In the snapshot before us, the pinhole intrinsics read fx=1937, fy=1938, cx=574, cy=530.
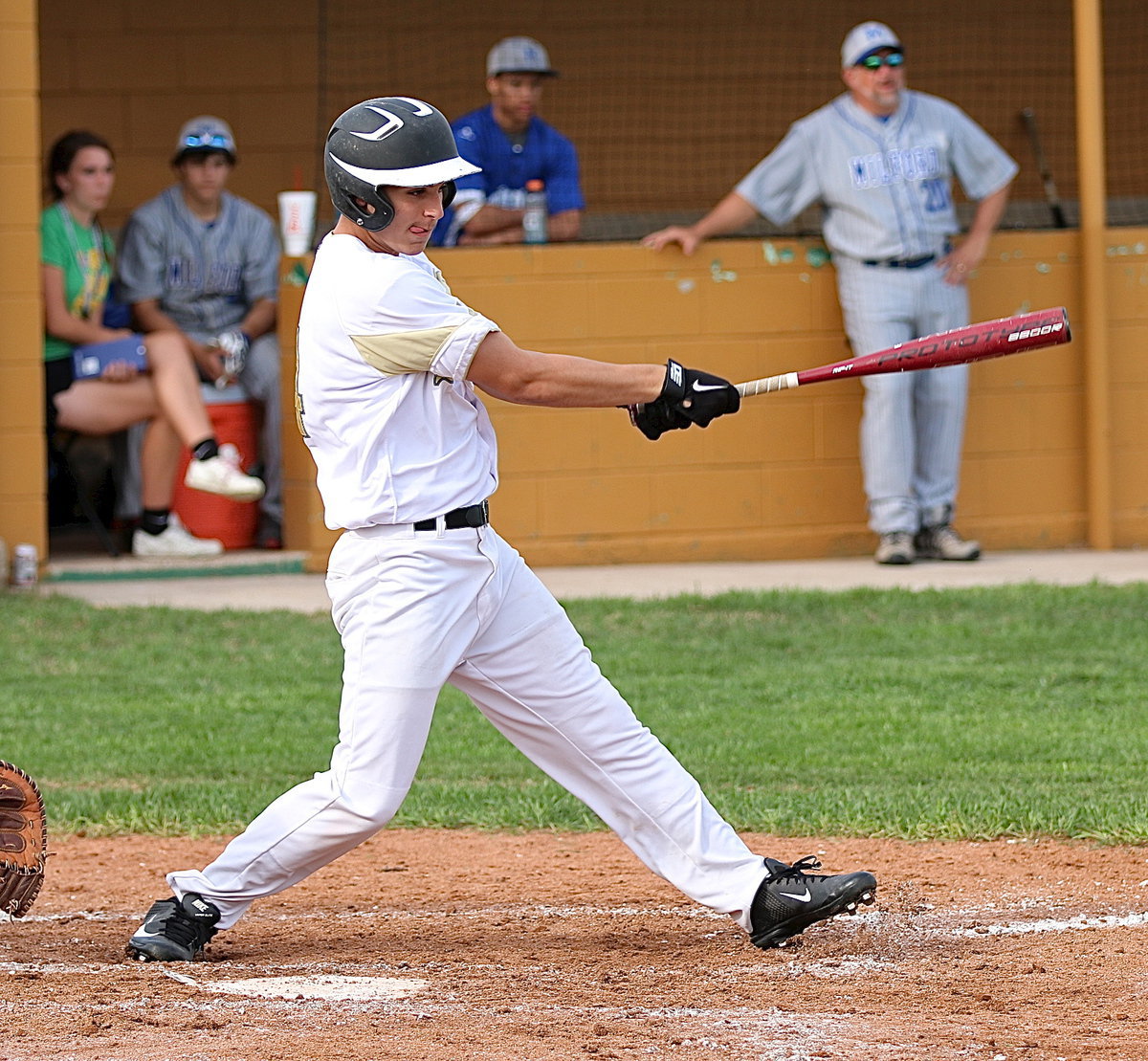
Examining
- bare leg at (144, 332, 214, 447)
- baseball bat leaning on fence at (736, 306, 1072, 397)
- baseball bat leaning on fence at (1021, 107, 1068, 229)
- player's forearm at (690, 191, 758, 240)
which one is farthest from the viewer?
baseball bat leaning on fence at (1021, 107, 1068, 229)

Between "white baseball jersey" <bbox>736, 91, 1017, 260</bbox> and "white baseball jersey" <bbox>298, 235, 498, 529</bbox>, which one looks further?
"white baseball jersey" <bbox>736, 91, 1017, 260</bbox>

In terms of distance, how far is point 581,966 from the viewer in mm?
4082

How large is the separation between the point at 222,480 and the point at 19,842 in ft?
14.9

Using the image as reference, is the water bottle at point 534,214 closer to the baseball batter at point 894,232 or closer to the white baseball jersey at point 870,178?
the baseball batter at point 894,232

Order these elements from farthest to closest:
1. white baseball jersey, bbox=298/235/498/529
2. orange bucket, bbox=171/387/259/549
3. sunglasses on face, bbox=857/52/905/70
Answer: orange bucket, bbox=171/387/259/549 → sunglasses on face, bbox=857/52/905/70 → white baseball jersey, bbox=298/235/498/529

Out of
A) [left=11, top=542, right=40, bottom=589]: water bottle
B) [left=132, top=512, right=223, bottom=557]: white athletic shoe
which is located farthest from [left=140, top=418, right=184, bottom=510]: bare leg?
[left=11, top=542, right=40, bottom=589]: water bottle

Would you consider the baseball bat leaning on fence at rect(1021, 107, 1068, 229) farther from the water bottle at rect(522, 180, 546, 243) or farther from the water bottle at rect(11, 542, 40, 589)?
the water bottle at rect(11, 542, 40, 589)

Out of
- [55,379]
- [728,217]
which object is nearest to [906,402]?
[728,217]

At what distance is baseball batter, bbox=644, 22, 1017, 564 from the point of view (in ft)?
29.9

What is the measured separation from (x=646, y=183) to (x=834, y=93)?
1.37 m

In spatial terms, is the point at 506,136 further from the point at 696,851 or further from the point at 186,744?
the point at 696,851

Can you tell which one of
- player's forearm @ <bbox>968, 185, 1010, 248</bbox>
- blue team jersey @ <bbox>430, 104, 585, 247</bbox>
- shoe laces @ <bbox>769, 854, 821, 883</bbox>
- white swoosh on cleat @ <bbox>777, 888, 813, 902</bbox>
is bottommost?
white swoosh on cleat @ <bbox>777, 888, 813, 902</bbox>

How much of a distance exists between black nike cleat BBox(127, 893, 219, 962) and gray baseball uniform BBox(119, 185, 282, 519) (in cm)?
595

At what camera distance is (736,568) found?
945 cm
